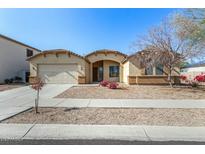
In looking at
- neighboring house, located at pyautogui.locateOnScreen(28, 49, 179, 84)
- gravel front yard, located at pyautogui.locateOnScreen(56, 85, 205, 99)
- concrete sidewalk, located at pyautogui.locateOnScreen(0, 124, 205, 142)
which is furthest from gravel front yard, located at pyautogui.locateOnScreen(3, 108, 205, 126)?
neighboring house, located at pyautogui.locateOnScreen(28, 49, 179, 84)

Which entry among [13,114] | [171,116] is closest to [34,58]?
[13,114]

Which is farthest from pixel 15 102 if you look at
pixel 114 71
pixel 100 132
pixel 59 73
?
pixel 114 71

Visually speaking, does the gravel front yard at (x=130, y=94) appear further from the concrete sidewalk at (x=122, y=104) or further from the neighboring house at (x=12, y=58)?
the neighboring house at (x=12, y=58)

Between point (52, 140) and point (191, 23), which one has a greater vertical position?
point (191, 23)

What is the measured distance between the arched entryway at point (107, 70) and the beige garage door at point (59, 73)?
202 inches

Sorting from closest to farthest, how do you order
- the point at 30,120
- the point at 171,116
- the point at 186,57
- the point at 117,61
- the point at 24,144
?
the point at 24,144, the point at 30,120, the point at 171,116, the point at 186,57, the point at 117,61

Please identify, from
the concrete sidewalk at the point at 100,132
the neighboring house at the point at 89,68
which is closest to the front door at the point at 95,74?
the neighboring house at the point at 89,68

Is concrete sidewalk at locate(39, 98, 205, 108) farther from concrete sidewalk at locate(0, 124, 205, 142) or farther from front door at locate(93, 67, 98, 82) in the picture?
front door at locate(93, 67, 98, 82)

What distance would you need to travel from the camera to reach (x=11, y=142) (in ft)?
15.5

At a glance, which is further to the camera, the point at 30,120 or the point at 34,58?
the point at 34,58

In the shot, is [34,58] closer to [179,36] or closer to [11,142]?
[179,36]

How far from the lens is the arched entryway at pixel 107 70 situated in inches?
1035

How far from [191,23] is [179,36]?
2.86m

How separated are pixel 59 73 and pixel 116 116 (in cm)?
1622
